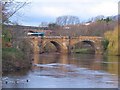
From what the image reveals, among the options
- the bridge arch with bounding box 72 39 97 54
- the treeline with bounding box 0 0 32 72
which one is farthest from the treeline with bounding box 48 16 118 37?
the treeline with bounding box 0 0 32 72

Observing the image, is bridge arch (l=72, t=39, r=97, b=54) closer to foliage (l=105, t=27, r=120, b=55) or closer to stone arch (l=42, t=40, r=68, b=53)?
stone arch (l=42, t=40, r=68, b=53)

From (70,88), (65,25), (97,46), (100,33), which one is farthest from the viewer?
(65,25)

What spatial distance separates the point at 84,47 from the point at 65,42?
7113mm

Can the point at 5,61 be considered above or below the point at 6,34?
below

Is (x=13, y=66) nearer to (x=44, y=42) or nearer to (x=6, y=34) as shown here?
(x=6, y=34)

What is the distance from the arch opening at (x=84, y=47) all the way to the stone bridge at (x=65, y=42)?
0.54 metres

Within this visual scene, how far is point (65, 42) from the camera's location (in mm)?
75000

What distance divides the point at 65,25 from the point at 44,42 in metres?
27.8

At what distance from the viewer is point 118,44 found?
56.3 metres

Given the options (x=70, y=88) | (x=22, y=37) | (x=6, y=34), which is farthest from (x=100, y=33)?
(x=70, y=88)

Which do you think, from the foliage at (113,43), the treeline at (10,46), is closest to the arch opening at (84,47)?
the foliage at (113,43)

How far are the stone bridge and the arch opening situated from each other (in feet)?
1.78

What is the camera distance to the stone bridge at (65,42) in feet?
235

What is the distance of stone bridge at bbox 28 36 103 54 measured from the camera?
235ft
